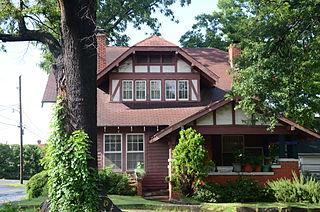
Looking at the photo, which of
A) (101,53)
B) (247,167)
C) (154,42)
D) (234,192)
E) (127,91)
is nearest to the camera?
(234,192)

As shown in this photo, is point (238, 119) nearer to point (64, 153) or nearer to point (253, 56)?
point (253, 56)

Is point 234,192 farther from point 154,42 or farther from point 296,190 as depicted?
point 154,42

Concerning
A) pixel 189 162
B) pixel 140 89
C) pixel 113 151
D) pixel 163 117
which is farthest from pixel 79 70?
pixel 140 89

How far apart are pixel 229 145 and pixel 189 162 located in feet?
14.8

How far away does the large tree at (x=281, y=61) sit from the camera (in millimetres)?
14852

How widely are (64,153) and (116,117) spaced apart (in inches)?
437

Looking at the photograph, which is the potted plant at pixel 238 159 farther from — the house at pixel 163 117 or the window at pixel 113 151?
the window at pixel 113 151

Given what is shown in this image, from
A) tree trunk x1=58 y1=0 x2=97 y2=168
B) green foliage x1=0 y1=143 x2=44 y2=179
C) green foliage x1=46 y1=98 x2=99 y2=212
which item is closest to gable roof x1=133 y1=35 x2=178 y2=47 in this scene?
tree trunk x1=58 y1=0 x2=97 y2=168

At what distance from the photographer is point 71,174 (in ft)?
32.3

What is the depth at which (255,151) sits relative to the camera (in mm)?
20547

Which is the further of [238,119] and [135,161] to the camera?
[135,161]

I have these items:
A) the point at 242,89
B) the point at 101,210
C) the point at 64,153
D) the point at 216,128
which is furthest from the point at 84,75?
the point at 216,128

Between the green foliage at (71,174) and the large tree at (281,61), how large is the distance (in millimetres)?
7593

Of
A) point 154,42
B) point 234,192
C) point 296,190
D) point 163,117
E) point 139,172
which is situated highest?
point 154,42
